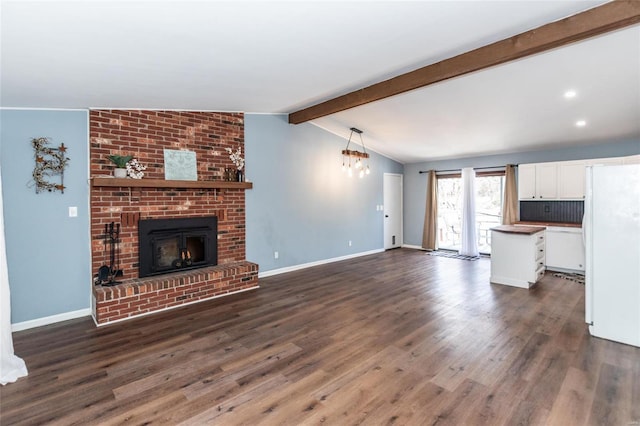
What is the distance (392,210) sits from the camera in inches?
327

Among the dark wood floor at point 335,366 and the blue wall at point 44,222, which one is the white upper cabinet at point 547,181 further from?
the blue wall at point 44,222

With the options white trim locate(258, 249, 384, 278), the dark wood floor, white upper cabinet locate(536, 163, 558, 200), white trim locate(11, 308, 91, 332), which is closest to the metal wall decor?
white trim locate(11, 308, 91, 332)

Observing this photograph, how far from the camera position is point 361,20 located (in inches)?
91.9

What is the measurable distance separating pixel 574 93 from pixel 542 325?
2809 mm

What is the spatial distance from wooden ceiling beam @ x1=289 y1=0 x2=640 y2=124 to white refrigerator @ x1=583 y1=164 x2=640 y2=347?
135cm

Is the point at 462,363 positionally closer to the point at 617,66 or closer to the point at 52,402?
the point at 52,402

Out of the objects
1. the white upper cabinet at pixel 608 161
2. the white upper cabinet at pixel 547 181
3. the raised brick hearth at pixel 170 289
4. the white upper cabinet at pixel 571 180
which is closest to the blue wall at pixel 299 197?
the raised brick hearth at pixel 170 289

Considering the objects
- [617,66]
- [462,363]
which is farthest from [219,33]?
[617,66]

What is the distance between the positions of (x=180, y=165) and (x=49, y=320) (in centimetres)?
235

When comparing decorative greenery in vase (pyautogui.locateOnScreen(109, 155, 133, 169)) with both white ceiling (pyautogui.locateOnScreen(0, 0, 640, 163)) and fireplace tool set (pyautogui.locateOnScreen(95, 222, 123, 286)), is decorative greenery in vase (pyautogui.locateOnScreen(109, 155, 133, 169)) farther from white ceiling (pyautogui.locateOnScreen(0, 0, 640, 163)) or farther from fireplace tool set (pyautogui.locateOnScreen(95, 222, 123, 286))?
fireplace tool set (pyautogui.locateOnScreen(95, 222, 123, 286))

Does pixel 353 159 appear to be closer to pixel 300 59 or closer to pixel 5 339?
pixel 300 59

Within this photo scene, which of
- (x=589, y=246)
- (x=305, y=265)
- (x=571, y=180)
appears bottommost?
(x=305, y=265)

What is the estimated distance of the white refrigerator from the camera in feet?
9.57

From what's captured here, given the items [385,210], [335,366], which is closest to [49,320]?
[335,366]
